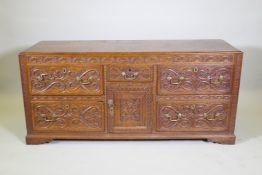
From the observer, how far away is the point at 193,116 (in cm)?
226

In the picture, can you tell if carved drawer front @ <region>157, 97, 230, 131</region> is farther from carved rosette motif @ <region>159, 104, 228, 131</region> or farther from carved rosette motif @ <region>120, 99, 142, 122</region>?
carved rosette motif @ <region>120, 99, 142, 122</region>

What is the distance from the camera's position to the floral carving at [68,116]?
88.2 inches

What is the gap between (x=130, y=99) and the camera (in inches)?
87.4

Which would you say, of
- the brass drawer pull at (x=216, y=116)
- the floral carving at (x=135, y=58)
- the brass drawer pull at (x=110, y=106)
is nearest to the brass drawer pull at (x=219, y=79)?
the floral carving at (x=135, y=58)

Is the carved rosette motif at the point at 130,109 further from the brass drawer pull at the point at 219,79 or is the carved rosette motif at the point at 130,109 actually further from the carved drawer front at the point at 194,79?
the brass drawer pull at the point at 219,79

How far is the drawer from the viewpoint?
216 cm

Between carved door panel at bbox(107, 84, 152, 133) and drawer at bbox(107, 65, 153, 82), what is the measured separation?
2.0 inches

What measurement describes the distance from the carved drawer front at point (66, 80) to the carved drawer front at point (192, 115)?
48 centimetres

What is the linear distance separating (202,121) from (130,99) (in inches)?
21.3

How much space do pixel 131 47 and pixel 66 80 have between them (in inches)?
20.4

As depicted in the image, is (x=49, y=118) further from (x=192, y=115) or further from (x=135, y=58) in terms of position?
(x=192, y=115)

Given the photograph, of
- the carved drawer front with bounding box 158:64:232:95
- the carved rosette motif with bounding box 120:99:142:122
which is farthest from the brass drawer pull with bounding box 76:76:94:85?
the carved drawer front with bounding box 158:64:232:95
